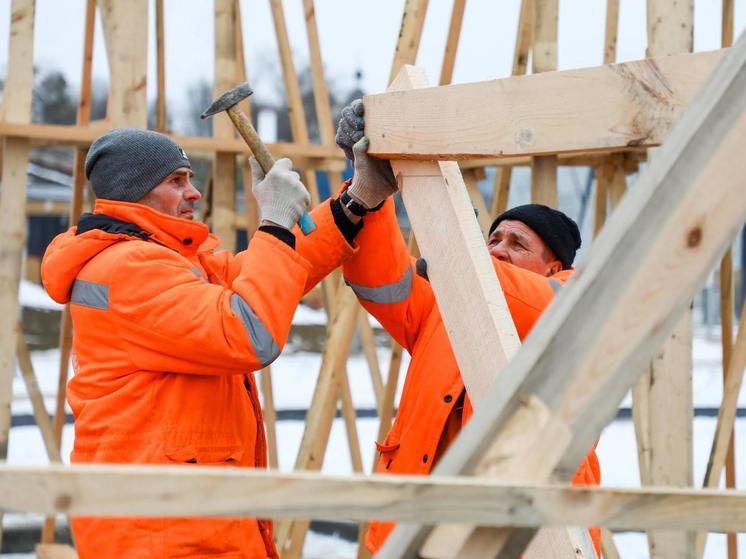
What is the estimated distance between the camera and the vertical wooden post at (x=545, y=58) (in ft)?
14.7

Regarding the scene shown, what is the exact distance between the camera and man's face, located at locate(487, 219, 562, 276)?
3.25 meters

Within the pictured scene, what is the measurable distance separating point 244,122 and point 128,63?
210 cm

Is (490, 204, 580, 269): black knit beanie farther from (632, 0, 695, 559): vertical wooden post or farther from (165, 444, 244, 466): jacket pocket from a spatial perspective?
(165, 444, 244, 466): jacket pocket

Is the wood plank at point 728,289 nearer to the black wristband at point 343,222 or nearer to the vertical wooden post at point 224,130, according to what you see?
the vertical wooden post at point 224,130

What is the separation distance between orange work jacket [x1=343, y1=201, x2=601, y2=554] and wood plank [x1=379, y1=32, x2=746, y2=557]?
1.37 m

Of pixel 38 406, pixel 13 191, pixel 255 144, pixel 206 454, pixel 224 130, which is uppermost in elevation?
pixel 224 130

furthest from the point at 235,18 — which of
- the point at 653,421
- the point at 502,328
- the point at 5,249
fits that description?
the point at 502,328

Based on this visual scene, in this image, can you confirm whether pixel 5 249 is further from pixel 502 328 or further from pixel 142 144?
pixel 502 328

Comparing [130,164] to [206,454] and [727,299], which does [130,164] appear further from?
[727,299]

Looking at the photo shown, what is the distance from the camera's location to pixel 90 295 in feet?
8.69

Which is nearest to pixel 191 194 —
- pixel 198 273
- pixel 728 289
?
pixel 198 273

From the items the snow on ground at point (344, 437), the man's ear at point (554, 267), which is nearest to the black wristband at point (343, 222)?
the man's ear at point (554, 267)

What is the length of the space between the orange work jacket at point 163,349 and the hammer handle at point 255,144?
0.31 feet

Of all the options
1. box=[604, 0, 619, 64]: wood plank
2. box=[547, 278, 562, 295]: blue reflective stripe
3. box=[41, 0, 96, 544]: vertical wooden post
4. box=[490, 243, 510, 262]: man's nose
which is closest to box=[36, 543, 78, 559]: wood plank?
box=[41, 0, 96, 544]: vertical wooden post
